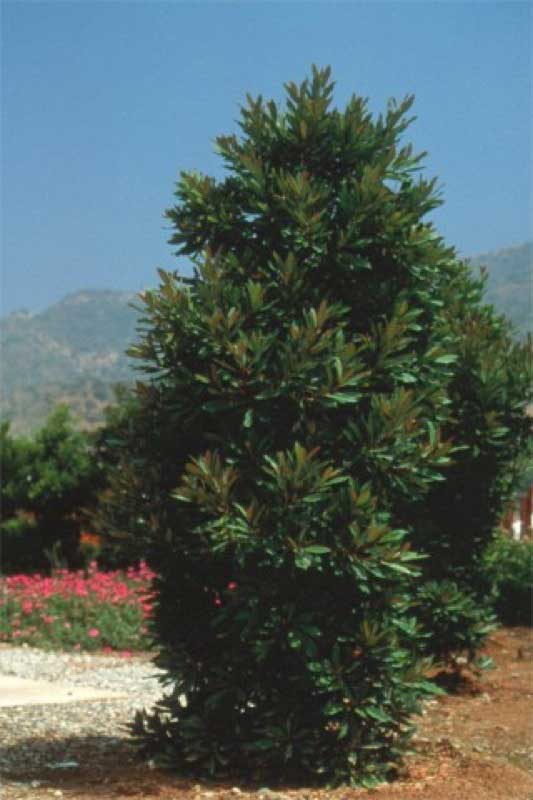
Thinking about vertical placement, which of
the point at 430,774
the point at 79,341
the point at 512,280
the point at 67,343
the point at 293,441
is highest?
the point at 79,341

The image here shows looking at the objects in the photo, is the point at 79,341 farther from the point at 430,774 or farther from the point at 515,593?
the point at 430,774

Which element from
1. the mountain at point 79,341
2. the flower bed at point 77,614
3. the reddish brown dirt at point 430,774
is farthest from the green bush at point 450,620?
the mountain at point 79,341

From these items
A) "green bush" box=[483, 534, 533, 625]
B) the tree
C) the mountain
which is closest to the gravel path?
the tree

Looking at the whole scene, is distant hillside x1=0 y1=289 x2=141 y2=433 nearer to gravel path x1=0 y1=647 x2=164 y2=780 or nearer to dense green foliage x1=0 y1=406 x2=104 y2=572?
dense green foliage x1=0 y1=406 x2=104 y2=572

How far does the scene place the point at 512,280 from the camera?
311 feet

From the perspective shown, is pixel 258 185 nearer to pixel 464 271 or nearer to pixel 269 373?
pixel 269 373

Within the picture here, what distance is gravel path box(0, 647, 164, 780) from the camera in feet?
20.9

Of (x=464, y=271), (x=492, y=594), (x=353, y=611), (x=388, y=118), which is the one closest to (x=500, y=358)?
(x=464, y=271)

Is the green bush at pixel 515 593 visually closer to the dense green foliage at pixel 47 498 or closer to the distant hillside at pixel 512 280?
the dense green foliage at pixel 47 498

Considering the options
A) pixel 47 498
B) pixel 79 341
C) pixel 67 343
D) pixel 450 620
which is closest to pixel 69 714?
pixel 450 620

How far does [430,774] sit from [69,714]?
312 centimetres

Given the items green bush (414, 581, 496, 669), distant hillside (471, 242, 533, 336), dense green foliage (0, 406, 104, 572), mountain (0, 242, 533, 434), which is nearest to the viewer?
green bush (414, 581, 496, 669)

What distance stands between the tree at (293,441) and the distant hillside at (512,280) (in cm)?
6653

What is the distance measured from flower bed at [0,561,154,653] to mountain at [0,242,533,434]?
54174mm
